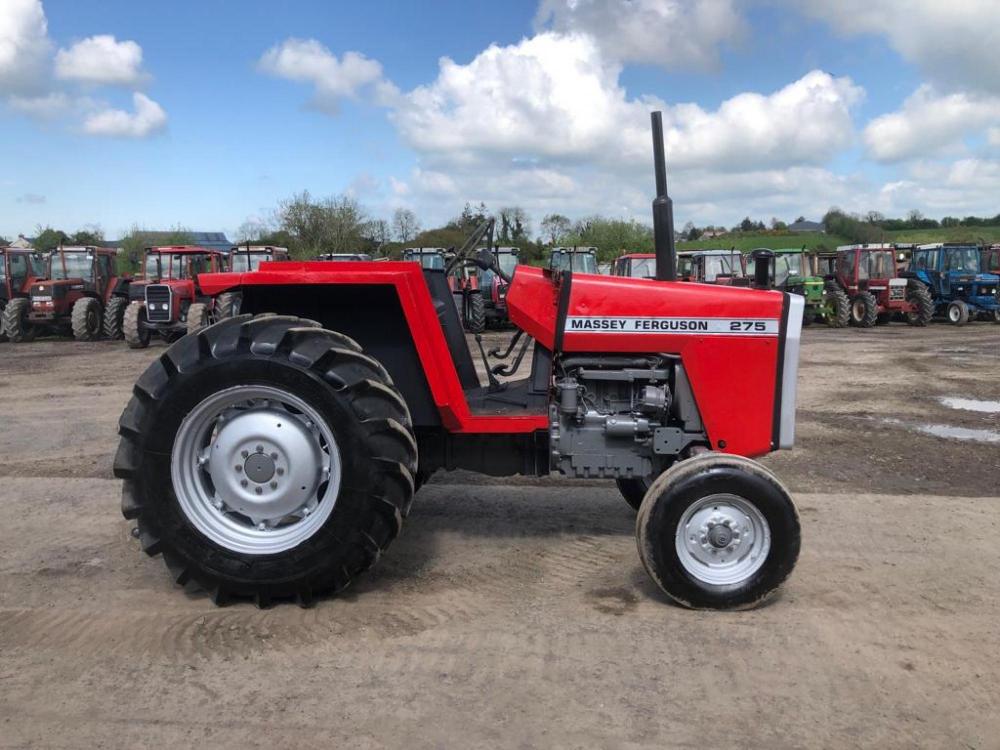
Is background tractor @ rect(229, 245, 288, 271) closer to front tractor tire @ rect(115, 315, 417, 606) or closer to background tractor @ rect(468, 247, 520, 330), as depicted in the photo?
background tractor @ rect(468, 247, 520, 330)

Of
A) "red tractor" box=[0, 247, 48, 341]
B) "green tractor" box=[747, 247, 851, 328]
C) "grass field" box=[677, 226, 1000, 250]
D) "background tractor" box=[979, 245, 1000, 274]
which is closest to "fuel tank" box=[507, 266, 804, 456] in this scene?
"green tractor" box=[747, 247, 851, 328]

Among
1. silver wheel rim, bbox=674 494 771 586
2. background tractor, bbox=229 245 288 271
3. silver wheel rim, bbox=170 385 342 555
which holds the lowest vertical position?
silver wheel rim, bbox=674 494 771 586

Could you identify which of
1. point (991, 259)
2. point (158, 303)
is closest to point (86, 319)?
point (158, 303)

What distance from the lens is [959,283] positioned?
79.4 ft

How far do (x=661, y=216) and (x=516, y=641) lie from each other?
2181 mm

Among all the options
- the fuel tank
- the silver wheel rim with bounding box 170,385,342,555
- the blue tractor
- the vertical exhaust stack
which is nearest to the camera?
the silver wheel rim with bounding box 170,385,342,555

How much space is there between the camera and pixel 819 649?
11.2 ft

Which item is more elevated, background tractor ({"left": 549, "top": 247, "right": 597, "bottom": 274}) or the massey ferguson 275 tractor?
background tractor ({"left": 549, "top": 247, "right": 597, "bottom": 274})

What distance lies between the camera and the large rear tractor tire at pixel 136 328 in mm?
17759

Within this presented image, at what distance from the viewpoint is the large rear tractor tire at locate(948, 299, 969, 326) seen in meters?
23.7

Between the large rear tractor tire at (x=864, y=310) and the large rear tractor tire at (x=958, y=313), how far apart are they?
7.41 ft

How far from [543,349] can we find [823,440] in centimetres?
448

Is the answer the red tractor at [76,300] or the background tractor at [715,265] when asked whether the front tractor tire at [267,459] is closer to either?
the red tractor at [76,300]

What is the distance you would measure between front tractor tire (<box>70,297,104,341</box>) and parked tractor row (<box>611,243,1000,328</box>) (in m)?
13.3
